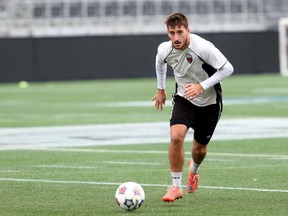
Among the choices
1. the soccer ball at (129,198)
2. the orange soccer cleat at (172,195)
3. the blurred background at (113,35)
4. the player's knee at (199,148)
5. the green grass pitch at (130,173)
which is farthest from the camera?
the blurred background at (113,35)

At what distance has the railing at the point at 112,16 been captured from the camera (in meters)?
46.9

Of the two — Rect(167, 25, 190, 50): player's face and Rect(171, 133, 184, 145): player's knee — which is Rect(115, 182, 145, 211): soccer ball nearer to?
Rect(171, 133, 184, 145): player's knee

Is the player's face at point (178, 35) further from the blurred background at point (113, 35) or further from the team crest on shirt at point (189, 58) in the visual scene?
the blurred background at point (113, 35)

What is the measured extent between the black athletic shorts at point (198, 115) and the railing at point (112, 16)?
118 feet

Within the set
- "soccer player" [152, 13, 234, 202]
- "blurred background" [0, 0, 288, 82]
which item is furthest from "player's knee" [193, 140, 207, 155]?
"blurred background" [0, 0, 288, 82]

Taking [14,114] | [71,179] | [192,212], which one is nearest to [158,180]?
[71,179]

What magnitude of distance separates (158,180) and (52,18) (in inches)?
1434

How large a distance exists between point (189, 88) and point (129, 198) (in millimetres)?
1505

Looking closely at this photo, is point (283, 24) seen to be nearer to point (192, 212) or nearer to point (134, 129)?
point (134, 129)

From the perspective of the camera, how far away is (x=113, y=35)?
45094 millimetres

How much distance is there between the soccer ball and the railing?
37443 millimetres

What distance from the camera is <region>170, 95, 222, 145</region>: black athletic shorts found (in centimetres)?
1034

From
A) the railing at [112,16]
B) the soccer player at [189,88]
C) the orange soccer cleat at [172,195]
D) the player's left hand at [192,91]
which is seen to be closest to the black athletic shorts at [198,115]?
the soccer player at [189,88]

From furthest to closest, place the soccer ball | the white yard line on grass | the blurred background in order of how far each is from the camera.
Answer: the blurred background < the white yard line on grass < the soccer ball
